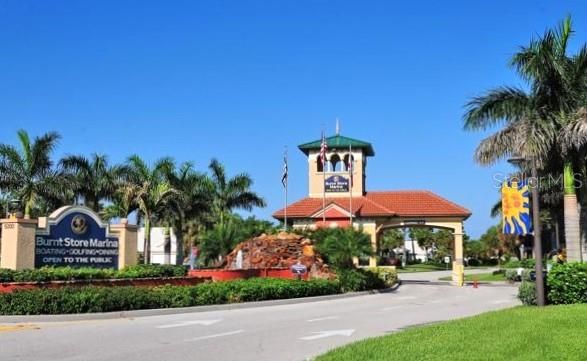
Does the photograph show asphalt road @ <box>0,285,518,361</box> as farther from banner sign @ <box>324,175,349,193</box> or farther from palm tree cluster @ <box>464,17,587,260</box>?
banner sign @ <box>324,175,349,193</box>

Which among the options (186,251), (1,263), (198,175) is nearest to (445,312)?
(1,263)

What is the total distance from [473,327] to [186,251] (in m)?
56.9

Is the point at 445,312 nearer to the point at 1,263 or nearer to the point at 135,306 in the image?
the point at 135,306

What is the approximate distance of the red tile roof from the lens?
46.6 m

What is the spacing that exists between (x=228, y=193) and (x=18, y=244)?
2619 centimetres

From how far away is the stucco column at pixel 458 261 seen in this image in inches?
1638

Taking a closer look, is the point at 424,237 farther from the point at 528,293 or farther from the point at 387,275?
the point at 528,293

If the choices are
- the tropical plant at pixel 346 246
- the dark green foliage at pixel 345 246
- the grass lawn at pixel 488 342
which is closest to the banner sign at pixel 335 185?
the dark green foliage at pixel 345 246

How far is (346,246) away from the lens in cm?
3070

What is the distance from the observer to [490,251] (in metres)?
99.6

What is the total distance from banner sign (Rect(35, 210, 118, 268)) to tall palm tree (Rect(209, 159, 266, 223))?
21.4 metres

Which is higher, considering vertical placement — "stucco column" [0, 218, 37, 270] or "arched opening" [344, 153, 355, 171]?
"arched opening" [344, 153, 355, 171]

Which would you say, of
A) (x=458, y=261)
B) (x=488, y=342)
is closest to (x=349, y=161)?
(x=458, y=261)

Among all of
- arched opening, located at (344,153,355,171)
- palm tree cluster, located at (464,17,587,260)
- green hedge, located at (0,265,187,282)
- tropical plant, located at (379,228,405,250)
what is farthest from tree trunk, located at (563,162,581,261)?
tropical plant, located at (379,228,405,250)
